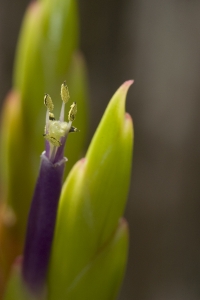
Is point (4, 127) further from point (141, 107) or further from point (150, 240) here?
point (150, 240)

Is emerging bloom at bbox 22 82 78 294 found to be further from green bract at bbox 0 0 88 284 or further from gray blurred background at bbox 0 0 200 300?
gray blurred background at bbox 0 0 200 300

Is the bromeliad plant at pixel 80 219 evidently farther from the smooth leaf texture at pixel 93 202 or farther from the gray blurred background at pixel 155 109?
the gray blurred background at pixel 155 109

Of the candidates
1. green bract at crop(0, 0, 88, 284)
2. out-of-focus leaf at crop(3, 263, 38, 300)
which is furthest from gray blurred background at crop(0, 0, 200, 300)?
out-of-focus leaf at crop(3, 263, 38, 300)

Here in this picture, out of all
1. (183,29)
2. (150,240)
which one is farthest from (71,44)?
(150,240)

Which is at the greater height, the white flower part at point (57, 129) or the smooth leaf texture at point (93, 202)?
the white flower part at point (57, 129)

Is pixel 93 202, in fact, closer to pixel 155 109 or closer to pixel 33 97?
pixel 33 97

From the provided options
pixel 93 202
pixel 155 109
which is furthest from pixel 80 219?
pixel 155 109

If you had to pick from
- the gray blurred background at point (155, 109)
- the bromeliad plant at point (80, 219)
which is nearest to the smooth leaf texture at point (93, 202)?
the bromeliad plant at point (80, 219)
